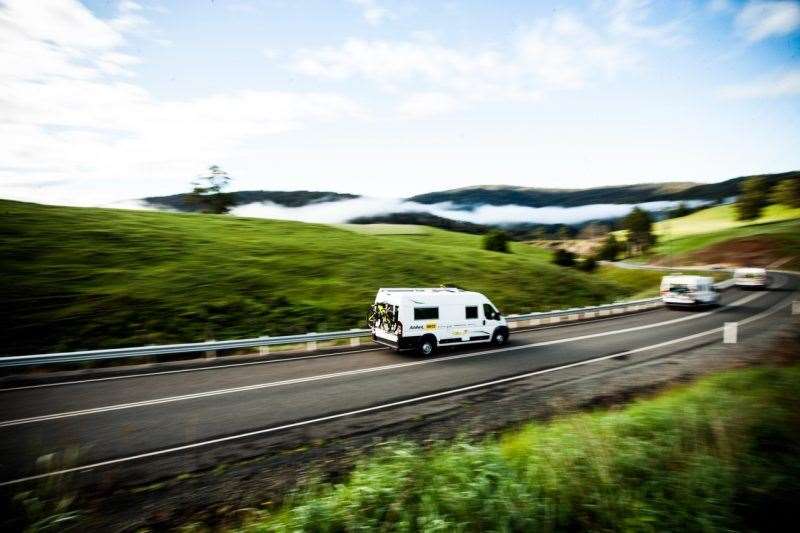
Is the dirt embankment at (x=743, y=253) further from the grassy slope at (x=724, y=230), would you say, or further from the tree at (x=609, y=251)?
the tree at (x=609, y=251)

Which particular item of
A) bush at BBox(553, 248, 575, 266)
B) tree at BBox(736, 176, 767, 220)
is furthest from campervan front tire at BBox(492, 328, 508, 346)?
tree at BBox(736, 176, 767, 220)

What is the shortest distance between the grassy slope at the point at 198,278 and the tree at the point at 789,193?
270 ft

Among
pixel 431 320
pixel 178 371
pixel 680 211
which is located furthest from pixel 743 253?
pixel 680 211

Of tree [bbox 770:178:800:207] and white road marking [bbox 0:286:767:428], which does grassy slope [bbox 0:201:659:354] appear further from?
tree [bbox 770:178:800:207]

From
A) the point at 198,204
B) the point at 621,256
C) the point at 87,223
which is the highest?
the point at 198,204

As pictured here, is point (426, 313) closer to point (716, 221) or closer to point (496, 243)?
point (496, 243)

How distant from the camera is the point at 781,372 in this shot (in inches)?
360

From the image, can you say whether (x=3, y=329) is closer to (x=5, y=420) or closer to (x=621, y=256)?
(x=5, y=420)

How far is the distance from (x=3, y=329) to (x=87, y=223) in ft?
64.9

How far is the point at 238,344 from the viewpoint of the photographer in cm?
1424

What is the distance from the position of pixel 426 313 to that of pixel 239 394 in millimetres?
6911

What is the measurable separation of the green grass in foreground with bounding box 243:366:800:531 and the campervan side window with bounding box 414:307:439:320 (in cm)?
785

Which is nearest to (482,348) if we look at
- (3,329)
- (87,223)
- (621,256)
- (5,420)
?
(5,420)

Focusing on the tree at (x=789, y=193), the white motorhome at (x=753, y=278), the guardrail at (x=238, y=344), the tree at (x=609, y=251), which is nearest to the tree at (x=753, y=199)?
the tree at (x=789, y=193)
